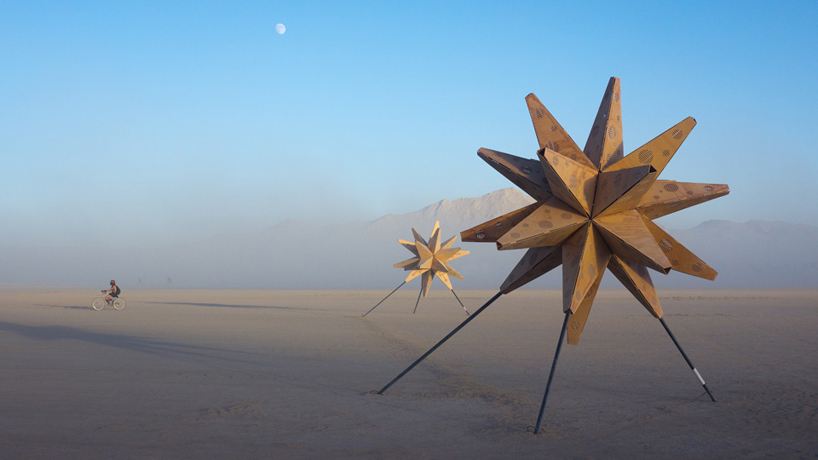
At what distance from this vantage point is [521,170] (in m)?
6.84

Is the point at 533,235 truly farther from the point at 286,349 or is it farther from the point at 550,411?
the point at 286,349

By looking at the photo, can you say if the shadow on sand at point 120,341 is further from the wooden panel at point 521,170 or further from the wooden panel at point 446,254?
the wooden panel at point 446,254

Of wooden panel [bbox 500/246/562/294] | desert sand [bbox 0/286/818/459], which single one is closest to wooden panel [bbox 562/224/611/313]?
wooden panel [bbox 500/246/562/294]

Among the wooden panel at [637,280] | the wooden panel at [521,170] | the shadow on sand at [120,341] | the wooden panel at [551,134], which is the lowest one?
the shadow on sand at [120,341]

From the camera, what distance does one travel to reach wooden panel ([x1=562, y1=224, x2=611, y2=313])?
6098 mm

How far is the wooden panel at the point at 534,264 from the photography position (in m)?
6.97

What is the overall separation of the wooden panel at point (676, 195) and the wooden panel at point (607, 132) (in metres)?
0.72

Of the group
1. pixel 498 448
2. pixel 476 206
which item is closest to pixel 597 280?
pixel 498 448

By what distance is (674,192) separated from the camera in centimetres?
667

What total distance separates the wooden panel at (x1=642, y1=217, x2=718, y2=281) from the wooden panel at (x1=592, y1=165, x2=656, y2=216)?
2.56 ft

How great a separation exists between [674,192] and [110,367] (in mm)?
11329

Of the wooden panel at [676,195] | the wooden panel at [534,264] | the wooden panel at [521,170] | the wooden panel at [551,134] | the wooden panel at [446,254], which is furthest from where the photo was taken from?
the wooden panel at [446,254]

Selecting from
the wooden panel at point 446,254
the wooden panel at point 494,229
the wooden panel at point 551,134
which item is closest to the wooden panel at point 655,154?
the wooden panel at point 551,134

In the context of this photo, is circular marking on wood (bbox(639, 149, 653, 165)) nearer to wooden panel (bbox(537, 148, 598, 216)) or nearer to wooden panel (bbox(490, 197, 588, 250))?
wooden panel (bbox(537, 148, 598, 216))
